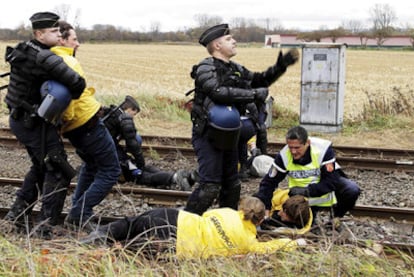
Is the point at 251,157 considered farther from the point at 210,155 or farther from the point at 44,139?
the point at 44,139

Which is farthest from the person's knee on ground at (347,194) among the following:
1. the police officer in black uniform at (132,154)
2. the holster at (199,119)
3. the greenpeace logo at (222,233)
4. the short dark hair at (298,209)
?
the police officer in black uniform at (132,154)

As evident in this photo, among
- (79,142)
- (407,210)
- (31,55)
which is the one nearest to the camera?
(31,55)

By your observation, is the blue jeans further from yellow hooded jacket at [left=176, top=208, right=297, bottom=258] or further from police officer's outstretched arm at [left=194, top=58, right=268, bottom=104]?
yellow hooded jacket at [left=176, top=208, right=297, bottom=258]

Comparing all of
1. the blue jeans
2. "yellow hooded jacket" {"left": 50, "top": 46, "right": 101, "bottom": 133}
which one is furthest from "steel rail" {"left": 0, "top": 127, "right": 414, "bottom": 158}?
"yellow hooded jacket" {"left": 50, "top": 46, "right": 101, "bottom": 133}

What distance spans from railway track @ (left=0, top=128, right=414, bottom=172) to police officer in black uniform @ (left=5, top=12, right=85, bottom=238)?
4.43 meters

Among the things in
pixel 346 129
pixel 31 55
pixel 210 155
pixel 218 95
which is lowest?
pixel 346 129

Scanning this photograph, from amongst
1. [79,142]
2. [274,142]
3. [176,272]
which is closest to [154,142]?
[274,142]

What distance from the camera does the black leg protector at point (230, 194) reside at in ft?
20.9

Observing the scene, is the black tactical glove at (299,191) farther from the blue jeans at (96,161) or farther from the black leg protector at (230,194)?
the blue jeans at (96,161)

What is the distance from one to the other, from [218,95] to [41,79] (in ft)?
5.21

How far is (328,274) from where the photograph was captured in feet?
12.6

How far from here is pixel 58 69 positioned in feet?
17.8

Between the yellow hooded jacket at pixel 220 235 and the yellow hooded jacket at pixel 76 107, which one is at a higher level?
the yellow hooded jacket at pixel 76 107

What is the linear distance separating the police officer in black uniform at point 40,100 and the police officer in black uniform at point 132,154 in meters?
1.79
